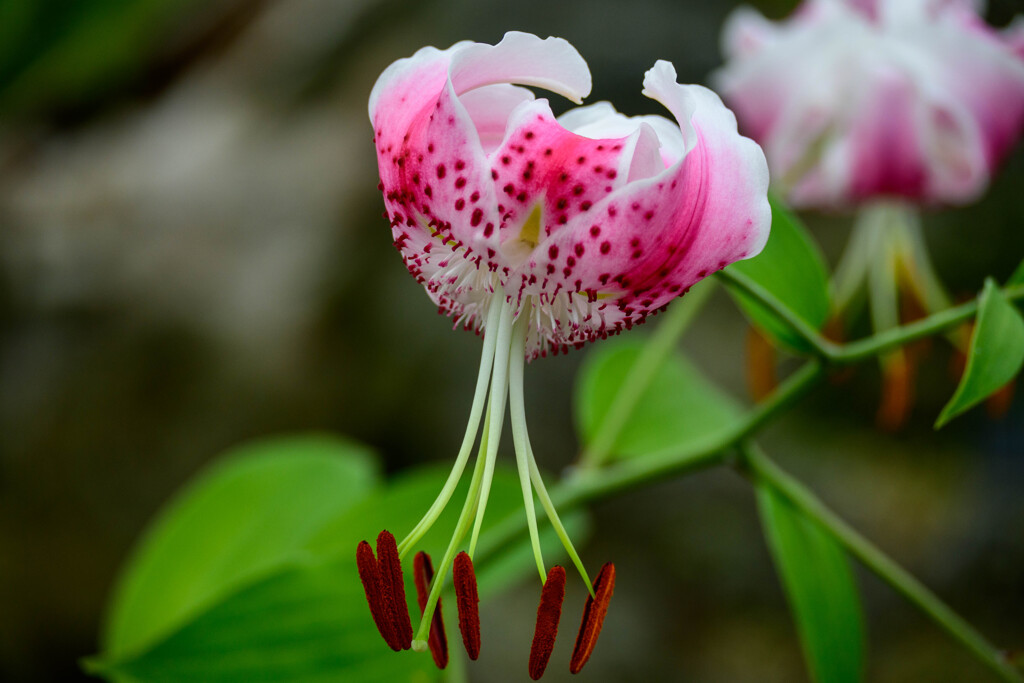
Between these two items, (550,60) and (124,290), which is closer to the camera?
(550,60)

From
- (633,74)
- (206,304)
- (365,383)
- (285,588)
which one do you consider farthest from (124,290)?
(285,588)

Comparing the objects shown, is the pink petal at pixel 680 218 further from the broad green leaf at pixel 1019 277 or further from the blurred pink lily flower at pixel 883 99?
the blurred pink lily flower at pixel 883 99

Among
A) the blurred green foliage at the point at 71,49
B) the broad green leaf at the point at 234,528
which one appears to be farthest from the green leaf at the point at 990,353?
the blurred green foliage at the point at 71,49

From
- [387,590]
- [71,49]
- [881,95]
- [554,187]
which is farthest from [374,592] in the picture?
[71,49]

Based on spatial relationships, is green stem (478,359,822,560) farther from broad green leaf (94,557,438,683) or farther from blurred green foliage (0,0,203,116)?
blurred green foliage (0,0,203,116)

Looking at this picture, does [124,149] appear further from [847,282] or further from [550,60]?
[550,60]

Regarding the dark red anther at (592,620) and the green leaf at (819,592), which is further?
the green leaf at (819,592)

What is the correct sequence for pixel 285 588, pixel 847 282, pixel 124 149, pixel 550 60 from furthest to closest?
pixel 124 149
pixel 847 282
pixel 285 588
pixel 550 60

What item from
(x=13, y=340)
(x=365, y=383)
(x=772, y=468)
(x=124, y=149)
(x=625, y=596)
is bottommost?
(x=625, y=596)
